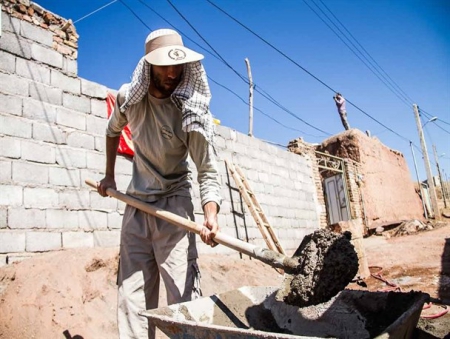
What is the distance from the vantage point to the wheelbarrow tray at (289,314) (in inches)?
69.7

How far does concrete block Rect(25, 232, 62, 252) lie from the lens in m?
3.79

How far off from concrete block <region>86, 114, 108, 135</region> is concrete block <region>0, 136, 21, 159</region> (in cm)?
91

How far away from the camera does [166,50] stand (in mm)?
2182

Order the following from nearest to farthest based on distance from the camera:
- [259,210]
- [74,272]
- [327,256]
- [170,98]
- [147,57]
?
[327,256] < [147,57] < [170,98] < [74,272] < [259,210]

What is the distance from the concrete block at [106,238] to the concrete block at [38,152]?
102 centimetres

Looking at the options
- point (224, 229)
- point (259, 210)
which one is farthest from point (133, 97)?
point (259, 210)

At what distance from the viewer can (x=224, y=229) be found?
6238 millimetres

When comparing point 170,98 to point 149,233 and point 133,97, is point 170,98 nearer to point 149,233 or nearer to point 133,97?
point 133,97

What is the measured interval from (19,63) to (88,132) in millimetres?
1059

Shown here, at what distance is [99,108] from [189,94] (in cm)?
299

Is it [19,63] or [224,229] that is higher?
[19,63]

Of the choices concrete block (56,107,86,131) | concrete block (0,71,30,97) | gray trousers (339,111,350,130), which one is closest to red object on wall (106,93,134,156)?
concrete block (56,107,86,131)

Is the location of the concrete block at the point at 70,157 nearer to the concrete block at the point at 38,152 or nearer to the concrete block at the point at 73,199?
the concrete block at the point at 38,152

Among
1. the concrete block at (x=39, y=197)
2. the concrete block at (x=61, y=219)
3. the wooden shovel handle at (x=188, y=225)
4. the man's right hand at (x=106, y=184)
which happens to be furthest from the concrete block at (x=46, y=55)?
the wooden shovel handle at (x=188, y=225)
